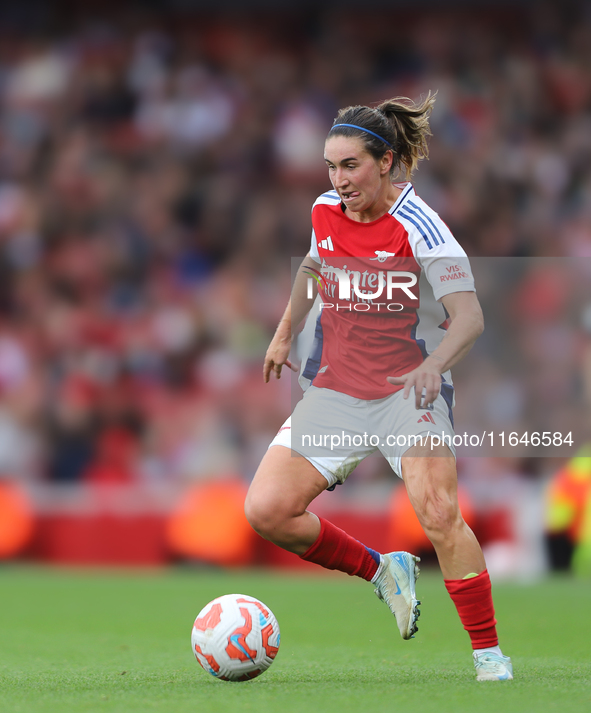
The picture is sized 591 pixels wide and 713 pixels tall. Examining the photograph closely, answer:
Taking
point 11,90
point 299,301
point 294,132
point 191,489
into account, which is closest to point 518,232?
point 294,132

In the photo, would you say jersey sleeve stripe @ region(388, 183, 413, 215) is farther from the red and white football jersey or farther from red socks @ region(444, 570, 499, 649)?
red socks @ region(444, 570, 499, 649)

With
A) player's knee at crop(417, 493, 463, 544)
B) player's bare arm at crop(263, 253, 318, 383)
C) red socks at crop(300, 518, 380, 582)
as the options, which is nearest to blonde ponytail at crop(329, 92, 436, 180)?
player's bare arm at crop(263, 253, 318, 383)

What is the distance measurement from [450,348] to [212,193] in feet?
29.6

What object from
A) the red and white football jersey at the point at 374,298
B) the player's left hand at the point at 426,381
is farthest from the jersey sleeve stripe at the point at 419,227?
the player's left hand at the point at 426,381

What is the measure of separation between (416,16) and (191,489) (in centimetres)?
673

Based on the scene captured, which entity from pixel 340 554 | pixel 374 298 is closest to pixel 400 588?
pixel 340 554

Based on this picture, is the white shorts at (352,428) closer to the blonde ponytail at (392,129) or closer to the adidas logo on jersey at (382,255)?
the adidas logo on jersey at (382,255)

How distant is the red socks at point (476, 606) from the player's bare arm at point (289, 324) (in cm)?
111

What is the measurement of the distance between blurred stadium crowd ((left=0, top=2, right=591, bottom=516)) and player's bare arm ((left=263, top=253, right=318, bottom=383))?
558 centimetres

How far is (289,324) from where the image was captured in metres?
4.62

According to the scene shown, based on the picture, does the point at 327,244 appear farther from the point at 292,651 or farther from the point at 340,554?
the point at 292,651

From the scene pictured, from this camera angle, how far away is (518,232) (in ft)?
37.9

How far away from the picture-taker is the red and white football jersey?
4180 mm

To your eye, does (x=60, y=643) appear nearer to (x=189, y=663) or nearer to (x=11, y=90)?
(x=189, y=663)
